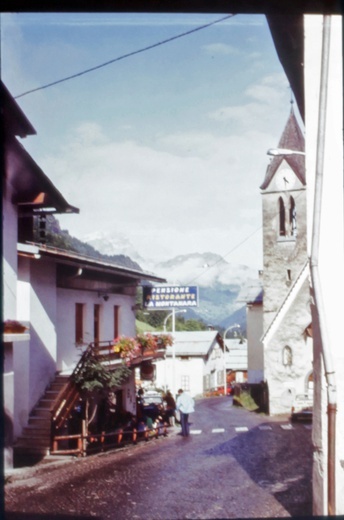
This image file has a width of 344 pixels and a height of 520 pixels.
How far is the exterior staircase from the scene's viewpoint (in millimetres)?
13602

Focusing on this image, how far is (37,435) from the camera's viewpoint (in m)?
14.0

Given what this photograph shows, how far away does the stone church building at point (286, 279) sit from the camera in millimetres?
27531

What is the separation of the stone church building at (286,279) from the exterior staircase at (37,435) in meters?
12.0

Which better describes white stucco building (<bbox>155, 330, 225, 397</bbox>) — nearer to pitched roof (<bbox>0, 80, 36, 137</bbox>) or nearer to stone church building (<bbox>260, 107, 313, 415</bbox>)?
stone church building (<bbox>260, 107, 313, 415</bbox>)

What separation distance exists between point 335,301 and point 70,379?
9.78 m

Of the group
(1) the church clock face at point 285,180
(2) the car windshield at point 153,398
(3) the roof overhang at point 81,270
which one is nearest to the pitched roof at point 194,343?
(2) the car windshield at point 153,398

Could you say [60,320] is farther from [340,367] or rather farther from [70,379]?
[340,367]

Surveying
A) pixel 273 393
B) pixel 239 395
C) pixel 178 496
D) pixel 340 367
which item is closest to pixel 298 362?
pixel 273 393

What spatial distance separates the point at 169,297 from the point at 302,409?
860 centimetres

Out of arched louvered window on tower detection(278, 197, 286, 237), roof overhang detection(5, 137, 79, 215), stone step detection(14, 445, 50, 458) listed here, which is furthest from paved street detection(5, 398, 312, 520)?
arched louvered window on tower detection(278, 197, 286, 237)

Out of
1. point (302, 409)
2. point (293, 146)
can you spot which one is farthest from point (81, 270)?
point (293, 146)

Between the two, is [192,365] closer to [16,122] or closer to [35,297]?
[35,297]

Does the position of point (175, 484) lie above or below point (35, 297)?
below

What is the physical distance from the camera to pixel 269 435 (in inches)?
739
